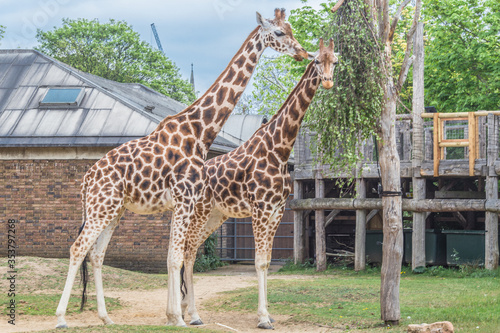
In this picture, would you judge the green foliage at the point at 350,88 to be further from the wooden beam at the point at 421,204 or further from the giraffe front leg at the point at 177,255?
the wooden beam at the point at 421,204

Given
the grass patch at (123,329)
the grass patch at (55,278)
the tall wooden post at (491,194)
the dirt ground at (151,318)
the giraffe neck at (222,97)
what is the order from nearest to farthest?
the grass patch at (123,329) → the dirt ground at (151,318) → the giraffe neck at (222,97) → the grass patch at (55,278) → the tall wooden post at (491,194)

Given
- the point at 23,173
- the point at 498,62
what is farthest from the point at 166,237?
the point at 498,62

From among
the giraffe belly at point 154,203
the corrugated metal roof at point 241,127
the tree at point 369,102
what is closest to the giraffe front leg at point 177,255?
the giraffe belly at point 154,203

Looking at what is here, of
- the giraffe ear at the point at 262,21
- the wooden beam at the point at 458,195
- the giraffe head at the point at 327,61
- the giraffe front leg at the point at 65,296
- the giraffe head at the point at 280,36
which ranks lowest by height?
the giraffe front leg at the point at 65,296

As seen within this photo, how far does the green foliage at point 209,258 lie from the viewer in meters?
19.7

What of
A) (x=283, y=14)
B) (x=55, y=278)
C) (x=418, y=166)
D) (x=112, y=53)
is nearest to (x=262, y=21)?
(x=283, y=14)

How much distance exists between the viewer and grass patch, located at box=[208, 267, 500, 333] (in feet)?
33.3

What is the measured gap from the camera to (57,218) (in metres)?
18.7

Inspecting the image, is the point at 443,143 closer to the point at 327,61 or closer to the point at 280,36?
the point at 280,36

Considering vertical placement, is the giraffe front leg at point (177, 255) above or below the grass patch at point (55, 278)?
above

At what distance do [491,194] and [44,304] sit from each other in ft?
33.2

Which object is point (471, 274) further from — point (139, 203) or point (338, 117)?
point (139, 203)

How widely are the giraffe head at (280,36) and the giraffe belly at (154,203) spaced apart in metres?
2.60

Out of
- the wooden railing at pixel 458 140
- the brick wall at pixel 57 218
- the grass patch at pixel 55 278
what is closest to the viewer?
the grass patch at pixel 55 278
